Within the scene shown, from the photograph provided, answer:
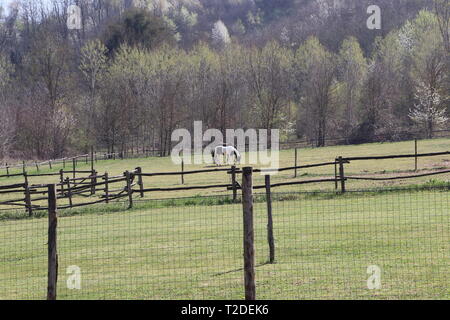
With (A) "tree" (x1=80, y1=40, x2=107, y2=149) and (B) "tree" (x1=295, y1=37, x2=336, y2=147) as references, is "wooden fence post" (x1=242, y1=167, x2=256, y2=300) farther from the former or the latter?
(A) "tree" (x1=80, y1=40, x2=107, y2=149)

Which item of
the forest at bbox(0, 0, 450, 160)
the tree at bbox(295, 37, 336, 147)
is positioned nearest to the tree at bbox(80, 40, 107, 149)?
the forest at bbox(0, 0, 450, 160)

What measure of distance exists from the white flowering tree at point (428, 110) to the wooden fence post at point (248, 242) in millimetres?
59634

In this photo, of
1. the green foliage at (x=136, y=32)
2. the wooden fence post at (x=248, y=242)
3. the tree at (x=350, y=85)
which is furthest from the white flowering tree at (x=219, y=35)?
the wooden fence post at (x=248, y=242)

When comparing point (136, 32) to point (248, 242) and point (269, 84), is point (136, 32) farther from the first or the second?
point (248, 242)

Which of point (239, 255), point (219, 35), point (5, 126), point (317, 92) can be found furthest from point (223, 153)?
point (219, 35)

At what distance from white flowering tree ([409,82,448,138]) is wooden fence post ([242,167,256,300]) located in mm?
59634

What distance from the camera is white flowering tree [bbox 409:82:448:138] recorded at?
6603 centimetres

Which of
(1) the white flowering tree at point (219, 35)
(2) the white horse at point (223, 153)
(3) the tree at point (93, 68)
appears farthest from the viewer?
(1) the white flowering tree at point (219, 35)

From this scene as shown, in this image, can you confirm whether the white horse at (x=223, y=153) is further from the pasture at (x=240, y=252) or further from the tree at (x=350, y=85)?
the tree at (x=350, y=85)

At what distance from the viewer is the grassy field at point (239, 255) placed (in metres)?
10.1

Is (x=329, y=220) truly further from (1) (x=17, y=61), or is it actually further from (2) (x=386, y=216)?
(1) (x=17, y=61)

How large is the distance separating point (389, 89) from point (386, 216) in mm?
61140

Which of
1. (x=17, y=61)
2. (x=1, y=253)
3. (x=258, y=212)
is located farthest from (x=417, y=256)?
(x=17, y=61)

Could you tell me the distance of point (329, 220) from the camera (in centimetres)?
1723
